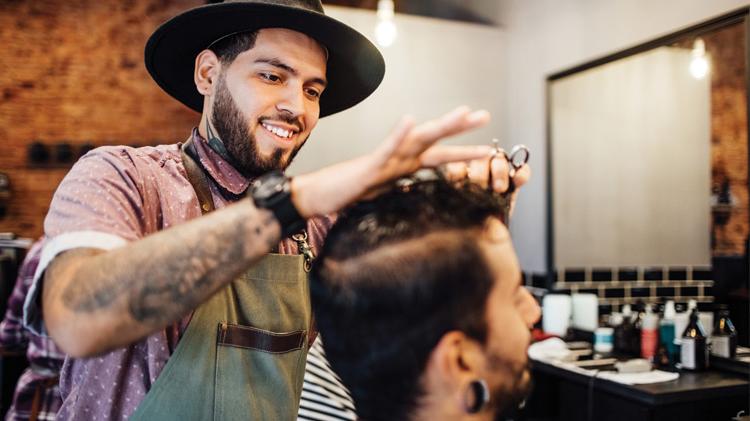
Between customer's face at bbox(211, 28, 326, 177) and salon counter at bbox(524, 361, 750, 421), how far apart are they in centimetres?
197

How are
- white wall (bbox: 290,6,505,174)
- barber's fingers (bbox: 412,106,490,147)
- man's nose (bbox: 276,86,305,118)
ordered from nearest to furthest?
barber's fingers (bbox: 412,106,490,147)
man's nose (bbox: 276,86,305,118)
white wall (bbox: 290,6,505,174)

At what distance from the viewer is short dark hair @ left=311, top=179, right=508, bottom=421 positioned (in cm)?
99

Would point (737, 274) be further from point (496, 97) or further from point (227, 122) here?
point (227, 122)

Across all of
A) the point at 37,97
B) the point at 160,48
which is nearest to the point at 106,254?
the point at 160,48

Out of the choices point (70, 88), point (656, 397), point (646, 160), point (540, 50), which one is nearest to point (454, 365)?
point (656, 397)

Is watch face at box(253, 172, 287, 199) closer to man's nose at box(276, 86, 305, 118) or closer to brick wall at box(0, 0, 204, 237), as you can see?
man's nose at box(276, 86, 305, 118)

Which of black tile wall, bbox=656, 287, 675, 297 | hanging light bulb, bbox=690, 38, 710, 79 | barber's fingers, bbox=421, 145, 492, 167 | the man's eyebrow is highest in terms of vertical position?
hanging light bulb, bbox=690, 38, 710, 79

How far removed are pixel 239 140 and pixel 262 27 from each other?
0.28m

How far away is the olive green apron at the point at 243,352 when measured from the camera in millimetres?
1278

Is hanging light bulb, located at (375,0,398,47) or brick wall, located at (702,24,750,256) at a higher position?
hanging light bulb, located at (375,0,398,47)

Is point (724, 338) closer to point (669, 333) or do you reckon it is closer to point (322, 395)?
point (669, 333)

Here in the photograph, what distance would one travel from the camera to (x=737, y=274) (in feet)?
10.4

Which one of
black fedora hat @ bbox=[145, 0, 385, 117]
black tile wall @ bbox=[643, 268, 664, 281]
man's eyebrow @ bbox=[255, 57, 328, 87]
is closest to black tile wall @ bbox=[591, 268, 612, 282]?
black tile wall @ bbox=[643, 268, 664, 281]

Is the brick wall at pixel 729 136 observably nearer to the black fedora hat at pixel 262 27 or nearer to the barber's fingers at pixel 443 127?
the black fedora hat at pixel 262 27
